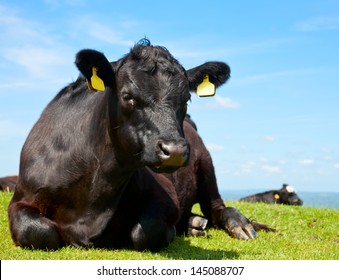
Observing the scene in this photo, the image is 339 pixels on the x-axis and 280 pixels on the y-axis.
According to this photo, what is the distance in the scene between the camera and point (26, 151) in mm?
8062

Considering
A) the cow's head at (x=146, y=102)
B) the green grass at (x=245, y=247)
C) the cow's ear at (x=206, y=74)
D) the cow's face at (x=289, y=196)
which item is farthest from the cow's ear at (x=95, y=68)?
the cow's face at (x=289, y=196)

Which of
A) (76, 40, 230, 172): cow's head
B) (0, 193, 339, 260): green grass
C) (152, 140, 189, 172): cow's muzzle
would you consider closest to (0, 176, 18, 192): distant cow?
(0, 193, 339, 260): green grass

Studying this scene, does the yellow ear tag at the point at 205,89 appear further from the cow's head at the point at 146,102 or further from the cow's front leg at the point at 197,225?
the cow's front leg at the point at 197,225

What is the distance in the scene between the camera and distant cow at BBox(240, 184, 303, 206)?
28.8 metres

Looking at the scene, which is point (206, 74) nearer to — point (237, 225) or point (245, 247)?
point (245, 247)

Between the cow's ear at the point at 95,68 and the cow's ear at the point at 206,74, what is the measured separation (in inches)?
47.2

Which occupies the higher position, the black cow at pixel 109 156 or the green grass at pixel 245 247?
the black cow at pixel 109 156

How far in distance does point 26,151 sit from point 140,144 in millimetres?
2181

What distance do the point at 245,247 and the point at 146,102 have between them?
297 centimetres

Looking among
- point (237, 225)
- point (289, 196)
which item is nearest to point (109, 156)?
point (237, 225)

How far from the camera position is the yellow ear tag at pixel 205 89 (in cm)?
785
